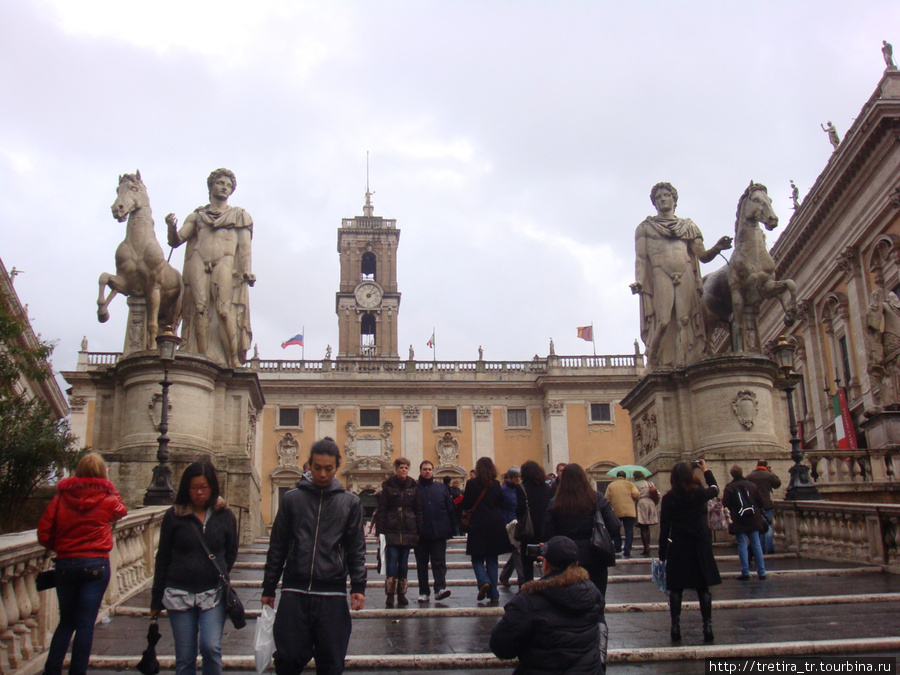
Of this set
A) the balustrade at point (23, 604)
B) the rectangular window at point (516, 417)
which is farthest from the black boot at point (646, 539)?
the rectangular window at point (516, 417)

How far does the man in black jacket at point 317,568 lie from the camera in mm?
4738

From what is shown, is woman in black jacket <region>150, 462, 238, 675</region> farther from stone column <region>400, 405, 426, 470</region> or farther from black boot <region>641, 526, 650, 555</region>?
stone column <region>400, 405, 426, 470</region>

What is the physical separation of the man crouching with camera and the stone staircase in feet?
6.49

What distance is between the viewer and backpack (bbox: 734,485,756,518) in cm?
1066

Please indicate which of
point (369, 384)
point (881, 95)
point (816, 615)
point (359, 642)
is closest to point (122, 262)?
→ point (359, 642)

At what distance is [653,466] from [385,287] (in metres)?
56.3

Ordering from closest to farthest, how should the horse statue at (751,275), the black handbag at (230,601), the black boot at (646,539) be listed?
the black handbag at (230,601) < the black boot at (646,539) < the horse statue at (751,275)

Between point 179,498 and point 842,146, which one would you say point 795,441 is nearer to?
point 179,498

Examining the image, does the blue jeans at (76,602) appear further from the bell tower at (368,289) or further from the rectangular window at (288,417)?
the bell tower at (368,289)

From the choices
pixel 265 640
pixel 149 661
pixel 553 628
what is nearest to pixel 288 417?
pixel 149 661

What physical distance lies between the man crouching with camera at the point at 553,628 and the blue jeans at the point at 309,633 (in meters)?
1.00

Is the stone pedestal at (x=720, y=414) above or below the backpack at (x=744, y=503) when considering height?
above

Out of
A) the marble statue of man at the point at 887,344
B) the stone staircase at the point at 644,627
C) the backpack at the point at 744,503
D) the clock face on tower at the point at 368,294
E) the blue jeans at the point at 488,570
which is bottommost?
the stone staircase at the point at 644,627

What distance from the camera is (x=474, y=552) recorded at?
31.4 feet
